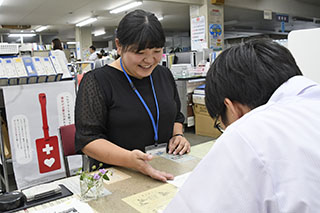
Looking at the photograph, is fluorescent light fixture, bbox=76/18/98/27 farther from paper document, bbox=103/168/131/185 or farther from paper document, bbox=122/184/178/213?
paper document, bbox=122/184/178/213

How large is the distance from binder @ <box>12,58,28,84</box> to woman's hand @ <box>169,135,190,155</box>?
2.03 m

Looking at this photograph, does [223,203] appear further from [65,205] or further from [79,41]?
[79,41]

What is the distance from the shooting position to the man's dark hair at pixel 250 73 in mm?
622

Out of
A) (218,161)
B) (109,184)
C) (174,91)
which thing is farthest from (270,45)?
(174,91)

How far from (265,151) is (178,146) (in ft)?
3.54

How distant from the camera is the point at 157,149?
1.53 m

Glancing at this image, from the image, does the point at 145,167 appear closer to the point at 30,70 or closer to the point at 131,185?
the point at 131,185

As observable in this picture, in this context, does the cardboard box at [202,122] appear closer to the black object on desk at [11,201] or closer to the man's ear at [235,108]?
the black object on desk at [11,201]

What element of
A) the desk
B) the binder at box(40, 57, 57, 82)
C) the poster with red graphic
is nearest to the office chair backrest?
the desk

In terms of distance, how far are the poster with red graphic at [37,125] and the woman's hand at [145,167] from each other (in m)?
2.11

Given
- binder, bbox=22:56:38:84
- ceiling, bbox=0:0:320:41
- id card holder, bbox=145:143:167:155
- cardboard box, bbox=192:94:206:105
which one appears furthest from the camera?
ceiling, bbox=0:0:320:41

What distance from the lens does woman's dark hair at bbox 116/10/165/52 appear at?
1.30 m

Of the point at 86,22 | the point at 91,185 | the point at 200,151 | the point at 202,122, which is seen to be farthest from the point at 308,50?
the point at 86,22

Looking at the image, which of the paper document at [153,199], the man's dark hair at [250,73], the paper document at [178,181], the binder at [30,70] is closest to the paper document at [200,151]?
the paper document at [178,181]
